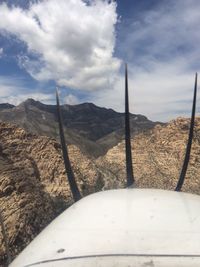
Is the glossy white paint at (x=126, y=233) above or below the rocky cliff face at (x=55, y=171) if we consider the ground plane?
above

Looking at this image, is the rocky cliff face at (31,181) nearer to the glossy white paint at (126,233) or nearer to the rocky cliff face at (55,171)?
the rocky cliff face at (55,171)

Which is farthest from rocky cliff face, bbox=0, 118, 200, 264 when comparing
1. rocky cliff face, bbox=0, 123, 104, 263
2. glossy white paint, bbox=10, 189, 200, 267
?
glossy white paint, bbox=10, 189, 200, 267

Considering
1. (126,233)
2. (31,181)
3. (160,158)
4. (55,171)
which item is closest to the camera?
(126,233)

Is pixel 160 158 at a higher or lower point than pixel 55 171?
higher

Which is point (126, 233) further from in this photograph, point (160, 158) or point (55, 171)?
point (160, 158)

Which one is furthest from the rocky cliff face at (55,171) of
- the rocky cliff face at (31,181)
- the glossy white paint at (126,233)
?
the glossy white paint at (126,233)

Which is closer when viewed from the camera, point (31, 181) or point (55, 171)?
point (31, 181)

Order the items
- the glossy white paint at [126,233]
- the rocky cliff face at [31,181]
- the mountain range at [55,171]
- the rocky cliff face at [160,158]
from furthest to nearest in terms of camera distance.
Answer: the rocky cliff face at [160,158] → the mountain range at [55,171] → the rocky cliff face at [31,181] → the glossy white paint at [126,233]

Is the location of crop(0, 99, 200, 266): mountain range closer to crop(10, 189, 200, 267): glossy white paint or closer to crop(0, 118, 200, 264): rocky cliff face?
crop(0, 118, 200, 264): rocky cliff face

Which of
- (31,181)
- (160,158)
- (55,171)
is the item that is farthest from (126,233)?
(160,158)

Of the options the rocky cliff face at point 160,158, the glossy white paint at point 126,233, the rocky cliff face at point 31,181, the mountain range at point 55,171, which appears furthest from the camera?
the rocky cliff face at point 160,158
